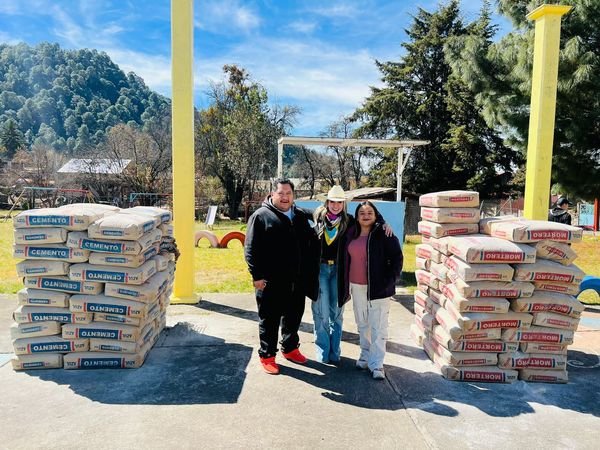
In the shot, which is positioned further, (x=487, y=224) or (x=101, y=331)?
(x=487, y=224)

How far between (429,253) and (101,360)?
3761 mm

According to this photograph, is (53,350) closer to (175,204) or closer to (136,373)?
(136,373)

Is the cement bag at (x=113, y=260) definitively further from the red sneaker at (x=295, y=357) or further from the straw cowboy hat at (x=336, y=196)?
the straw cowboy hat at (x=336, y=196)

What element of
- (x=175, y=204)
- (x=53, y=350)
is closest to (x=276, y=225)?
(x=53, y=350)

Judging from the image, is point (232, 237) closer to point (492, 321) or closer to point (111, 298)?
point (111, 298)

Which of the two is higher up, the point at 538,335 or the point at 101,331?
the point at 538,335

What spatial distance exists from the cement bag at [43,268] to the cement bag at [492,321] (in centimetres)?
397

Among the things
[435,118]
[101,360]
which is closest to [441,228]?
[101,360]

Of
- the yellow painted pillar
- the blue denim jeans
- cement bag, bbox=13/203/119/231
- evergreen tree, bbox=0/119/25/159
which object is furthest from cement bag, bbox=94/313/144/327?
evergreen tree, bbox=0/119/25/159

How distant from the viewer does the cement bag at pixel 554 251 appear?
4.32 m

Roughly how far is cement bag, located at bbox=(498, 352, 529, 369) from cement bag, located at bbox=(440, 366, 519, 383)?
0.07 m

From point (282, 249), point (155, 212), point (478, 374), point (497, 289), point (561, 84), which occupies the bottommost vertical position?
point (478, 374)

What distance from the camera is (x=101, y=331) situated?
4445 mm

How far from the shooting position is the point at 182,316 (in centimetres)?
639
